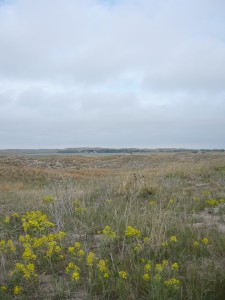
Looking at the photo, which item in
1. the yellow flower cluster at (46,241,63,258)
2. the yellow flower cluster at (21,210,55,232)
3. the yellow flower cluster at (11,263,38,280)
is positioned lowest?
the yellow flower cluster at (11,263,38,280)

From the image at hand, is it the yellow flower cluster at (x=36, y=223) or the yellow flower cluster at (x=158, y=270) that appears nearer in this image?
the yellow flower cluster at (x=158, y=270)

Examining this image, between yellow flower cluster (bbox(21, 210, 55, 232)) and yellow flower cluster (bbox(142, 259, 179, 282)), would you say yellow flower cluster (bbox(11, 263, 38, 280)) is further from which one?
yellow flower cluster (bbox(142, 259, 179, 282))

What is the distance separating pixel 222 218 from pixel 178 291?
2587mm

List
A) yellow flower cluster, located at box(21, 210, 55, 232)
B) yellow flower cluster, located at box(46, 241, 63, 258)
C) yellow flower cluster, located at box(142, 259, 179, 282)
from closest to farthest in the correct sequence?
yellow flower cluster, located at box(142, 259, 179, 282) → yellow flower cluster, located at box(46, 241, 63, 258) → yellow flower cluster, located at box(21, 210, 55, 232)

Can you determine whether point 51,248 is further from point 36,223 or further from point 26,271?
point 36,223

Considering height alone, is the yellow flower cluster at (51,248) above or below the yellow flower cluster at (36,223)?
below

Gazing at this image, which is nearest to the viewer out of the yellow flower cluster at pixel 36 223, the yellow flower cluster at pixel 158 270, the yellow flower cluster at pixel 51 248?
the yellow flower cluster at pixel 158 270

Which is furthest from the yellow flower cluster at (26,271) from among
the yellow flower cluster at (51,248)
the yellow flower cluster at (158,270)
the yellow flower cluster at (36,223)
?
the yellow flower cluster at (158,270)

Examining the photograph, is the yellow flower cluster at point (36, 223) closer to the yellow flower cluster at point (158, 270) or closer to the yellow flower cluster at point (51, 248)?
the yellow flower cluster at point (51, 248)

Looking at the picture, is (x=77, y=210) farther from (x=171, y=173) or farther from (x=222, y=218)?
(x=171, y=173)

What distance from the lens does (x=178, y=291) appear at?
266cm

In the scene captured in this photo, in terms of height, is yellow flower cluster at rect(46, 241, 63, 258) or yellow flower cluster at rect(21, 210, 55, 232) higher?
yellow flower cluster at rect(21, 210, 55, 232)

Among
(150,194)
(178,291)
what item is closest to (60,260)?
(178,291)

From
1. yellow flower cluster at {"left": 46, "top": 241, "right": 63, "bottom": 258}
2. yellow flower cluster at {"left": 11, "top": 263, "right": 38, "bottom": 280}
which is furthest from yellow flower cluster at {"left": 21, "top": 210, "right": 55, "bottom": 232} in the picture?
yellow flower cluster at {"left": 11, "top": 263, "right": 38, "bottom": 280}
